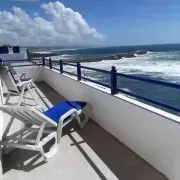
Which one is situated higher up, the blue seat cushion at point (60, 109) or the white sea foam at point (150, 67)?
the blue seat cushion at point (60, 109)

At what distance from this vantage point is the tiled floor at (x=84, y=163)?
2.75m

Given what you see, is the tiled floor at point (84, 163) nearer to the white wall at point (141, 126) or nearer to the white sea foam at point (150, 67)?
the white wall at point (141, 126)

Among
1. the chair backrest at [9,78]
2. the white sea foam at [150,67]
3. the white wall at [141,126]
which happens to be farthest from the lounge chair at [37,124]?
the white sea foam at [150,67]

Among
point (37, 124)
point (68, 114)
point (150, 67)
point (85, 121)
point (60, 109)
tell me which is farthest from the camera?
point (150, 67)

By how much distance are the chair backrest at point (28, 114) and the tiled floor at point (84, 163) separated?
1.55 ft

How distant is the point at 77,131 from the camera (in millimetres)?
4129

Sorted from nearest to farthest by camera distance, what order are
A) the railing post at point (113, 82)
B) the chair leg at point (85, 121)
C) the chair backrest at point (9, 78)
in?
the railing post at point (113, 82) → the chair leg at point (85, 121) → the chair backrest at point (9, 78)

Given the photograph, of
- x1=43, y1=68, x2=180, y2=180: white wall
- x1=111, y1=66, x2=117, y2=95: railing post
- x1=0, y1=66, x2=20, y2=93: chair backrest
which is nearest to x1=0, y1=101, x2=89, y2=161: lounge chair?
x1=43, y1=68, x2=180, y2=180: white wall

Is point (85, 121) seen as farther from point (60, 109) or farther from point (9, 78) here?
point (9, 78)

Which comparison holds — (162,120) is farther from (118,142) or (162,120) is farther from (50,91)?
(50,91)

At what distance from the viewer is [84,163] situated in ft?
9.96

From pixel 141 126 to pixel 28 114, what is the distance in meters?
1.51

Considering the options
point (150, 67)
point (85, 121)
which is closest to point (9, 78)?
point (85, 121)

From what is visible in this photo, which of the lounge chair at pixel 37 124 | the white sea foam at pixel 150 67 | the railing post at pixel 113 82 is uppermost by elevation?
the railing post at pixel 113 82
